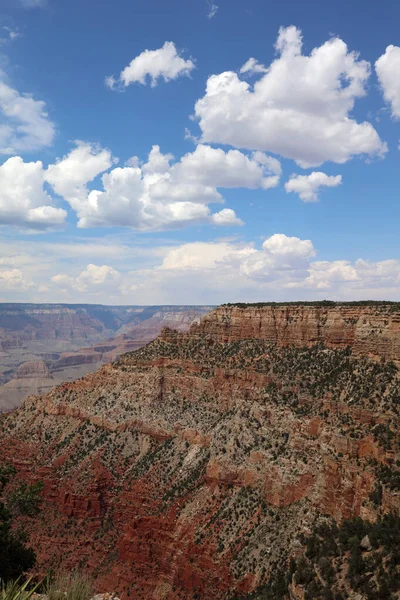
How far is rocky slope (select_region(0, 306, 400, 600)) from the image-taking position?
45.0 m

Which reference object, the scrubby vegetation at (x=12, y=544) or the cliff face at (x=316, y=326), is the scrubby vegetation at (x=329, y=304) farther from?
the scrubby vegetation at (x=12, y=544)

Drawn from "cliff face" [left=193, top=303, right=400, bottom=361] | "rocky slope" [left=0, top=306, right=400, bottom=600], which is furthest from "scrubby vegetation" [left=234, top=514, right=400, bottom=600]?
"cliff face" [left=193, top=303, right=400, bottom=361]

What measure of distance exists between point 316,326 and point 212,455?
24.0 m

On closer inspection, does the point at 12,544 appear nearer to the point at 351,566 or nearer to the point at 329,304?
the point at 351,566

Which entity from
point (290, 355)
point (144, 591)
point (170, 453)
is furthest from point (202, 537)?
point (290, 355)

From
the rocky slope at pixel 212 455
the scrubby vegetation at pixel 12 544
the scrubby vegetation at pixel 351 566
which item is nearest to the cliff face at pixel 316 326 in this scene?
the rocky slope at pixel 212 455

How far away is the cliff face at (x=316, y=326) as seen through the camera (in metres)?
55.8

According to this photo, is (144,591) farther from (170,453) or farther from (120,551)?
(170,453)

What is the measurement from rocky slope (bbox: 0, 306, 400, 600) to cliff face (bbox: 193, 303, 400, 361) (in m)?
0.36

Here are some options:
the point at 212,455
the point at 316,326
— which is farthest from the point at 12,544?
the point at 316,326

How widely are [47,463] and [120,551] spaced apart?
23.5 metres

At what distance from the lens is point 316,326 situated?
2672 inches

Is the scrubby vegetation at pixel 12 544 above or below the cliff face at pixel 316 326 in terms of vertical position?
below

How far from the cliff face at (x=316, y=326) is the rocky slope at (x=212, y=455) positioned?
360 mm
